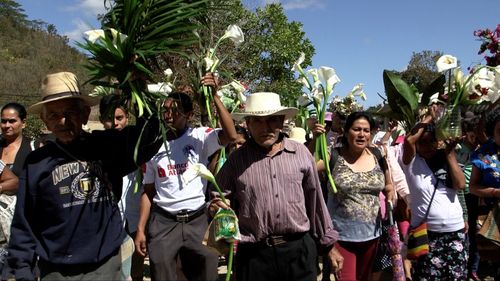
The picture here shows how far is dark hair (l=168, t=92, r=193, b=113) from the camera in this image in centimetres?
401

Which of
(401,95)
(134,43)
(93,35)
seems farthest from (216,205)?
(401,95)

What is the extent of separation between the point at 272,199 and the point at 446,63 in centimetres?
201

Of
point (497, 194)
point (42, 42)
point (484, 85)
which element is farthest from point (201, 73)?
point (42, 42)

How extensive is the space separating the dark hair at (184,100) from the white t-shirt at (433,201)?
2.03m

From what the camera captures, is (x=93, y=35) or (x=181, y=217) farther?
(x=181, y=217)

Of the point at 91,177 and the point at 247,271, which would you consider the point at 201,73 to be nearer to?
the point at 91,177

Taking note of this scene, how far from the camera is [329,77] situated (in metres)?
4.45

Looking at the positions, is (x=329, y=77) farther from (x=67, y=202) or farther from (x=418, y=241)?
(x=67, y=202)

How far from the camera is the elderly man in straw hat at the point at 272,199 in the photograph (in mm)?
3391

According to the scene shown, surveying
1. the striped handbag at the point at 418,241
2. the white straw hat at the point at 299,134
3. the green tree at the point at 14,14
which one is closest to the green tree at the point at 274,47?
the white straw hat at the point at 299,134

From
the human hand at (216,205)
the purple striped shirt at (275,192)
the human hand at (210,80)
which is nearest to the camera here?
the human hand at (216,205)

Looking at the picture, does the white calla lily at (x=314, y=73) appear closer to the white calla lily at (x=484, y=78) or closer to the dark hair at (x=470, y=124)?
the white calla lily at (x=484, y=78)

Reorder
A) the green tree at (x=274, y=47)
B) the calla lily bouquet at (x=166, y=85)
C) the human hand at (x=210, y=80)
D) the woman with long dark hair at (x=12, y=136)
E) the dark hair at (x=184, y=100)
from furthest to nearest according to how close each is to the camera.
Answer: the green tree at (x=274, y=47)
the woman with long dark hair at (x=12, y=136)
the dark hair at (x=184, y=100)
the human hand at (x=210, y=80)
the calla lily bouquet at (x=166, y=85)

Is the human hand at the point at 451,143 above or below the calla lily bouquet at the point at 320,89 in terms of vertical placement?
below
